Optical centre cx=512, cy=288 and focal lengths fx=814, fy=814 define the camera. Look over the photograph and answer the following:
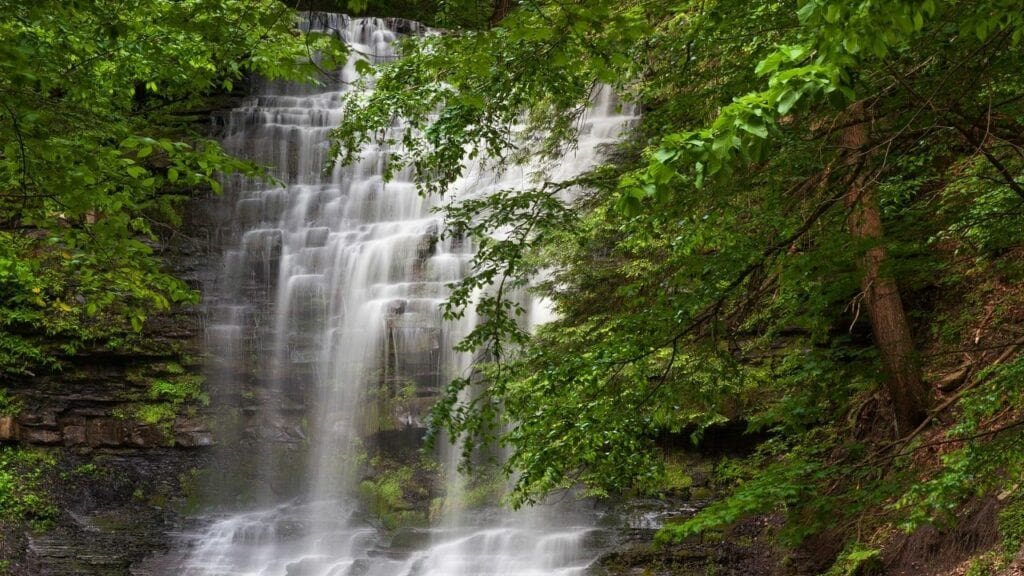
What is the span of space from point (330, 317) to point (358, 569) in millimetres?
5379

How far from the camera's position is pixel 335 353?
14.6m

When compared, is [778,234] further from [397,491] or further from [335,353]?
[335,353]

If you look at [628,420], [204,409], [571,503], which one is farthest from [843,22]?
[204,409]

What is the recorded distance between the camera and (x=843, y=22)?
8.00ft

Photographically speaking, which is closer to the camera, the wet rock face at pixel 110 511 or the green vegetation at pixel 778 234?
the green vegetation at pixel 778 234

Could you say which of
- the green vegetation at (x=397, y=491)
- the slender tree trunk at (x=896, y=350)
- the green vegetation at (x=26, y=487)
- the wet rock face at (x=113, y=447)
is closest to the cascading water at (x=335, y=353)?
the green vegetation at (x=397, y=491)

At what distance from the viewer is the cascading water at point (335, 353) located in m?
11.2

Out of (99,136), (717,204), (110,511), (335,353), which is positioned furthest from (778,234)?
(110,511)

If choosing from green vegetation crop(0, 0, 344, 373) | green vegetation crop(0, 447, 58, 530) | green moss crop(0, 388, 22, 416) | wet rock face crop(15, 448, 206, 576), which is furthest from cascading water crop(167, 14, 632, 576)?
green vegetation crop(0, 0, 344, 373)

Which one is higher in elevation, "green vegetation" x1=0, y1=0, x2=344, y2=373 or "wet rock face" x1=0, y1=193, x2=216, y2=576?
"green vegetation" x1=0, y1=0, x2=344, y2=373

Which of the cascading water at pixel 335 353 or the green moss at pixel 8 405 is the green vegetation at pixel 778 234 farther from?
the green moss at pixel 8 405

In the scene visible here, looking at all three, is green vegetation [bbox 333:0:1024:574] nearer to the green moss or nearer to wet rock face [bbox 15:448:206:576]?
wet rock face [bbox 15:448:206:576]

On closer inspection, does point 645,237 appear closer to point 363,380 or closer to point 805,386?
point 805,386

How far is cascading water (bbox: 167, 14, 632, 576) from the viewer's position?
36.8ft
